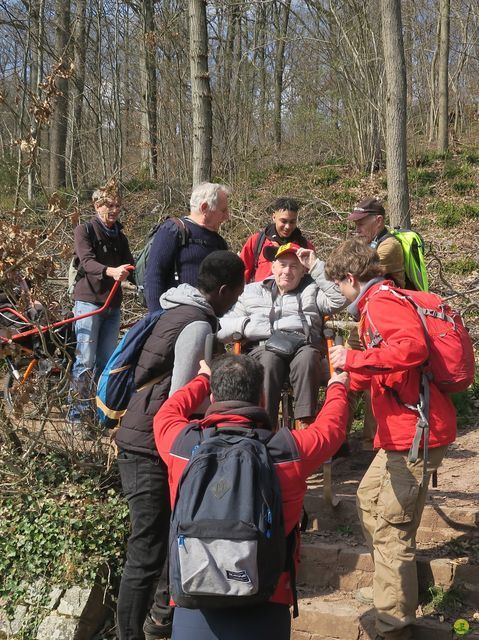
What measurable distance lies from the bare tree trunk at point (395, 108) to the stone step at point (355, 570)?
5497 mm

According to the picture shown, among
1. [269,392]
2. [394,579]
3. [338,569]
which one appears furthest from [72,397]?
[394,579]

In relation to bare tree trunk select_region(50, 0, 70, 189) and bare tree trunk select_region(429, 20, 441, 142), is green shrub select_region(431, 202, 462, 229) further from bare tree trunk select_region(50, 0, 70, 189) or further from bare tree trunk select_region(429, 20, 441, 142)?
bare tree trunk select_region(50, 0, 70, 189)

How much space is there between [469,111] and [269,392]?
18.1 metres

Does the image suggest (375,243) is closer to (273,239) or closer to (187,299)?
(273,239)

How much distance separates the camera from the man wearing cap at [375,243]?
16.5 ft

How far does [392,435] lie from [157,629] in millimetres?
1644

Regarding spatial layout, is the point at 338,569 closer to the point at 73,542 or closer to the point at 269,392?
the point at 269,392

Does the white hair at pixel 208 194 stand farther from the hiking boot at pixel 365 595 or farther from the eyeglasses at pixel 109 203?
the hiking boot at pixel 365 595

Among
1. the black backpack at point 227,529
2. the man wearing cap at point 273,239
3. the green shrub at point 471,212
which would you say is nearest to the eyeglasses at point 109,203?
the man wearing cap at point 273,239

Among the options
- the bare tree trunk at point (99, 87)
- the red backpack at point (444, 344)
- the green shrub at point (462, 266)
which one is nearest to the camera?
the red backpack at point (444, 344)

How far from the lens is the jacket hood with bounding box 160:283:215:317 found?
3.41m

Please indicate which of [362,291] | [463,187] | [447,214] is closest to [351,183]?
[463,187]

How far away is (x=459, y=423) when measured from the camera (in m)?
6.46

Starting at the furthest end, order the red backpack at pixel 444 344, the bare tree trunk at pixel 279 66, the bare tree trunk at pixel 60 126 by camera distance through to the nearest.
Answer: the bare tree trunk at pixel 279 66
the bare tree trunk at pixel 60 126
the red backpack at pixel 444 344
